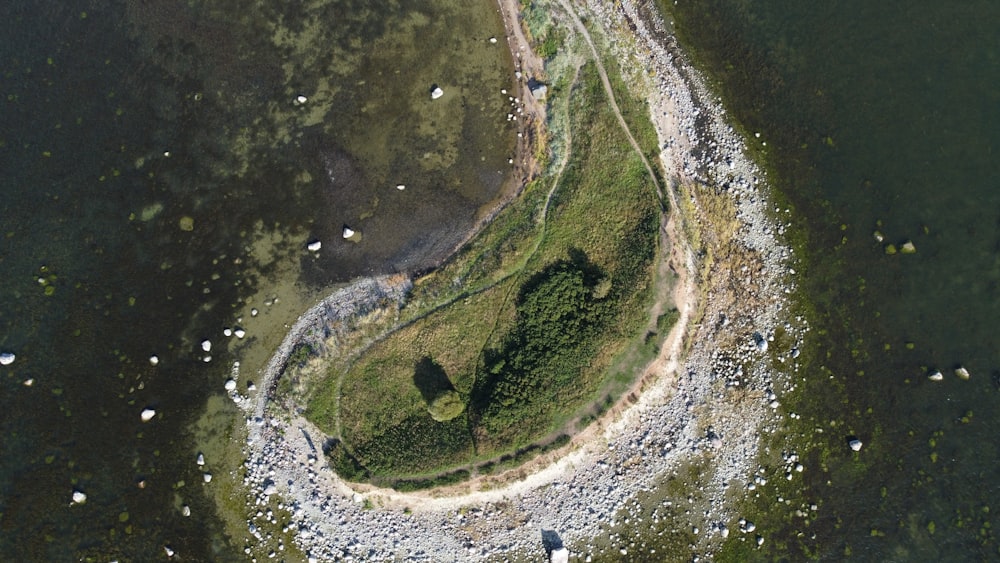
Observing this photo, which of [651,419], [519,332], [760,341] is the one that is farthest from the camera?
[760,341]

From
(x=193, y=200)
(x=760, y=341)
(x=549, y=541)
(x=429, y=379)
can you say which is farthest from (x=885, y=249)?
(x=193, y=200)

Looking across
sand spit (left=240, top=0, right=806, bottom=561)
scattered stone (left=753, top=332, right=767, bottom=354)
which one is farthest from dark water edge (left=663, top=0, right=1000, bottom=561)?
scattered stone (left=753, top=332, right=767, bottom=354)

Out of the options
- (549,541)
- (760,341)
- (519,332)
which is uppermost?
(519,332)

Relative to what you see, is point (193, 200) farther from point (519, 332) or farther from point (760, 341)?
point (760, 341)

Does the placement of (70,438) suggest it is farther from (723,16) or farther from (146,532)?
(723,16)

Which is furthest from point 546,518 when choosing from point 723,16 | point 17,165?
point 17,165

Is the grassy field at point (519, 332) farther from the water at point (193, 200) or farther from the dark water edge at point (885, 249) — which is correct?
the dark water edge at point (885, 249)

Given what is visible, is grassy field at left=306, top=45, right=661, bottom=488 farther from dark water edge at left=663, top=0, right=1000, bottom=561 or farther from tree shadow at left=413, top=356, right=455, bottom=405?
dark water edge at left=663, top=0, right=1000, bottom=561
